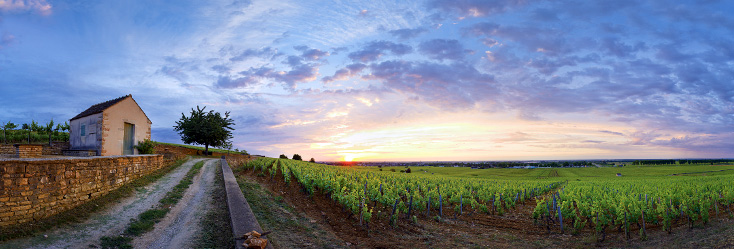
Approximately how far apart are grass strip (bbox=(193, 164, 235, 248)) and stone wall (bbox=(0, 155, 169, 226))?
3.79 m

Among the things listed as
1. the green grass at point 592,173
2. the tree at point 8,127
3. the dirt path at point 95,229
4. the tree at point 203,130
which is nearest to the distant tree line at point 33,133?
the tree at point 8,127

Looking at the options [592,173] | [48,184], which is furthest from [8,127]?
[592,173]

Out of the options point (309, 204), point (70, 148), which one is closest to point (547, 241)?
point (309, 204)

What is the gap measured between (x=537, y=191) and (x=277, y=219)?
19735 mm

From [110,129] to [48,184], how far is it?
1526 cm

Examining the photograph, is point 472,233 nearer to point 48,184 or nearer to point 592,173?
point 48,184

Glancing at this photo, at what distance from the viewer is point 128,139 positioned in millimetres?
23672

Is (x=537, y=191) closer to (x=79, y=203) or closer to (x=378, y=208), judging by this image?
(x=378, y=208)

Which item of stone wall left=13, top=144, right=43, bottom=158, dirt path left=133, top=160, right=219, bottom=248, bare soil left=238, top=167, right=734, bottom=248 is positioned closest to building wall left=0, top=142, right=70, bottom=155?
stone wall left=13, top=144, right=43, bottom=158

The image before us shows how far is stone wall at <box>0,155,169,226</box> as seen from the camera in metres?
7.62

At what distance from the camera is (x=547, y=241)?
9930 millimetres

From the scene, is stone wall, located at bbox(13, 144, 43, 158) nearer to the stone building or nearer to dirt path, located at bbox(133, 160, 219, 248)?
the stone building

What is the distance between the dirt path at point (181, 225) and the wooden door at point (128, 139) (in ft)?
45.9

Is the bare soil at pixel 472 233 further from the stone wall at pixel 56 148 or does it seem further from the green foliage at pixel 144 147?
the stone wall at pixel 56 148
